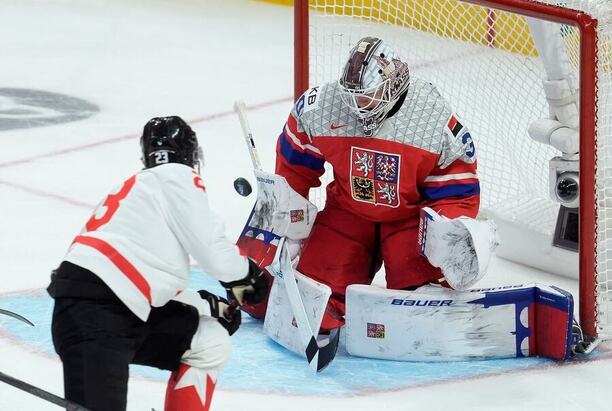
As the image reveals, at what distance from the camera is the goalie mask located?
2.63 meters

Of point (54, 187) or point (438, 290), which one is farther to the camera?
point (54, 187)

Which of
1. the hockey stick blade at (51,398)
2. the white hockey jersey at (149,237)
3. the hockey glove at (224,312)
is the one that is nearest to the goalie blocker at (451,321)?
the hockey glove at (224,312)

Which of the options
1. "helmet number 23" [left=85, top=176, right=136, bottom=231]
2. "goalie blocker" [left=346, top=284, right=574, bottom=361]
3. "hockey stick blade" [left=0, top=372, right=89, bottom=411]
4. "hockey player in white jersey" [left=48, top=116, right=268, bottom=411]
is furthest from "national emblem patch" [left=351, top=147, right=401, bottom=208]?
"hockey stick blade" [left=0, top=372, right=89, bottom=411]

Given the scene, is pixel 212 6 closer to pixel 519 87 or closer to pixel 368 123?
pixel 519 87

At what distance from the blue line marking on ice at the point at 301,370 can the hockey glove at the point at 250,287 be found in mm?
543

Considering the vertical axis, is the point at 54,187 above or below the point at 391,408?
above

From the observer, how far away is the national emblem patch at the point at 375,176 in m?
3.34

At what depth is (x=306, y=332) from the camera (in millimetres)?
3320

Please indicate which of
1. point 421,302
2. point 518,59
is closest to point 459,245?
point 421,302

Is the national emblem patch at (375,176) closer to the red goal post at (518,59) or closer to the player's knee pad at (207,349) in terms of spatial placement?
the red goal post at (518,59)

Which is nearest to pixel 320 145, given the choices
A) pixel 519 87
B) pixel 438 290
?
pixel 438 290

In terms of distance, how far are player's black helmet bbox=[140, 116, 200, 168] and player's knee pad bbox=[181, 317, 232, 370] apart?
0.31 metres

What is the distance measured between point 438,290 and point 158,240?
105 cm

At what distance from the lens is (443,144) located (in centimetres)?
334
